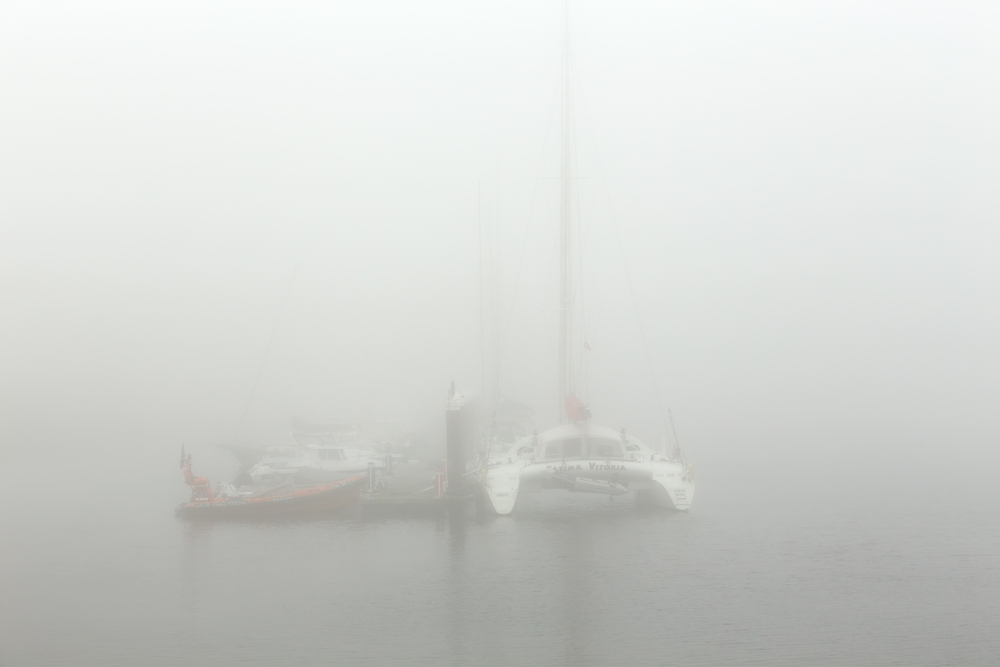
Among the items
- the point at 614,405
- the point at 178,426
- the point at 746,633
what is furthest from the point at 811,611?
the point at 614,405

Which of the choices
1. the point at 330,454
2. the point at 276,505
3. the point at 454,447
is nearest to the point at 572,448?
the point at 454,447

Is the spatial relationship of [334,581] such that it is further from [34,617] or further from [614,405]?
[614,405]

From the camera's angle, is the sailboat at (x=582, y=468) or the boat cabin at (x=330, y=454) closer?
the sailboat at (x=582, y=468)

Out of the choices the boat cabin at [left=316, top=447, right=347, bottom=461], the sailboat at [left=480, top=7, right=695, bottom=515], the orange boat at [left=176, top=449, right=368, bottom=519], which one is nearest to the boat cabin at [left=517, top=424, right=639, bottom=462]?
the sailboat at [left=480, top=7, right=695, bottom=515]

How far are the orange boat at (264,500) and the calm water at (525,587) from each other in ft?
1.85

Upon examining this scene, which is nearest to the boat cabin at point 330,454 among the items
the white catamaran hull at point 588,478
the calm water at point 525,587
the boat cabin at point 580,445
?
the calm water at point 525,587

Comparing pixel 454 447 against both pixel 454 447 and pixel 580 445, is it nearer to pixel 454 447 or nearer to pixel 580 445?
pixel 454 447

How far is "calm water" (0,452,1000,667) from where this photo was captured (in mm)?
18484

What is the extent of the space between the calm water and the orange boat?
0.56 metres

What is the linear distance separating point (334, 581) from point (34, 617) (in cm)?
690

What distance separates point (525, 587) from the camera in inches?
898

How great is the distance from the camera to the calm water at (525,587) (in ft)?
60.6

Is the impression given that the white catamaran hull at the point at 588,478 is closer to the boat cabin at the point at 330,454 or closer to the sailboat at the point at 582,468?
the sailboat at the point at 582,468

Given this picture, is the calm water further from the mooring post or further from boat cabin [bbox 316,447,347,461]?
boat cabin [bbox 316,447,347,461]
